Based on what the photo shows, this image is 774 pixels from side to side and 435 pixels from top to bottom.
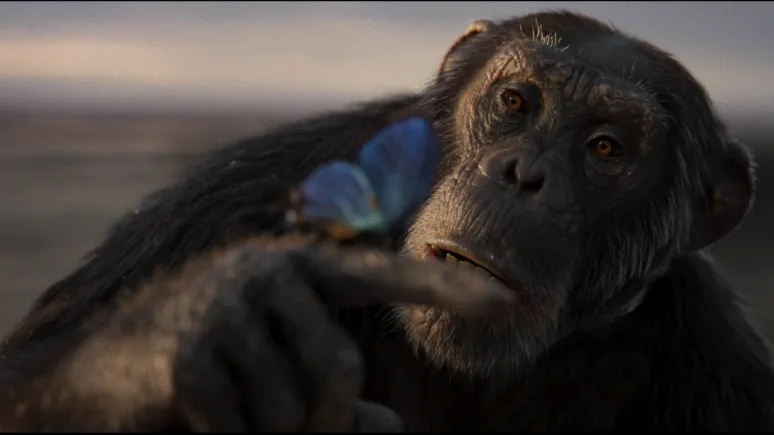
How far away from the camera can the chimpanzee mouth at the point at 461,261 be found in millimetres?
2012

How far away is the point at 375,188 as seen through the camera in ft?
8.02

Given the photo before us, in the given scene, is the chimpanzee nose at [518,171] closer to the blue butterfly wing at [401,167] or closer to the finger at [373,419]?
the blue butterfly wing at [401,167]

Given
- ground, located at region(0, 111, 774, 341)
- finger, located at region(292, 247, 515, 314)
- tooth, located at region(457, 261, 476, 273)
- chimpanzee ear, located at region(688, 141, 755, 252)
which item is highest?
finger, located at region(292, 247, 515, 314)

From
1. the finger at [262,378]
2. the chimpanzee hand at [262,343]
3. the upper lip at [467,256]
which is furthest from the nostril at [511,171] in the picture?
the finger at [262,378]

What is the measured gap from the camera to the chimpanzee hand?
1299mm

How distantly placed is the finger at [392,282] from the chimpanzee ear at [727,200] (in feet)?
4.14

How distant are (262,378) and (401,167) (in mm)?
1197

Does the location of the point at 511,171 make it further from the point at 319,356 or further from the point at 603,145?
the point at 319,356

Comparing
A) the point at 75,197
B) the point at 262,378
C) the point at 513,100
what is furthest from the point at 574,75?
the point at 75,197

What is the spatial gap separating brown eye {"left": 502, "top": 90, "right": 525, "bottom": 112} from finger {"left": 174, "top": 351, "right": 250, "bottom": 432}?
1.14 meters

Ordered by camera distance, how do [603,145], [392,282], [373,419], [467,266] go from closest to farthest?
[392,282]
[373,419]
[467,266]
[603,145]

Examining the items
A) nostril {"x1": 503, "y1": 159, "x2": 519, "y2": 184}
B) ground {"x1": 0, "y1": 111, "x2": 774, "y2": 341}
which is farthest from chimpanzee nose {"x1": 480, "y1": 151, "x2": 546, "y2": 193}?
ground {"x1": 0, "y1": 111, "x2": 774, "y2": 341}

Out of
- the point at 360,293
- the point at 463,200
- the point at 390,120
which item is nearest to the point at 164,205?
the point at 390,120

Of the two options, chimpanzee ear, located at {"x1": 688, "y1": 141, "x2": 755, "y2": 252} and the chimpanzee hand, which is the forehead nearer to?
chimpanzee ear, located at {"x1": 688, "y1": 141, "x2": 755, "y2": 252}
